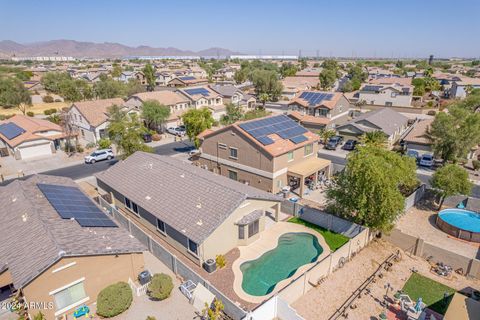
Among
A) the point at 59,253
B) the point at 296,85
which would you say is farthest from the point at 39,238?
the point at 296,85

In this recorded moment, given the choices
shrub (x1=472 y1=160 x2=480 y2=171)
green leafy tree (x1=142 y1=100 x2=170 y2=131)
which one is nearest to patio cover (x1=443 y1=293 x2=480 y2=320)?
shrub (x1=472 y1=160 x2=480 y2=171)

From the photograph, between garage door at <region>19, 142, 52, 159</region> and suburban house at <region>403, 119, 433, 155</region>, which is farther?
garage door at <region>19, 142, 52, 159</region>

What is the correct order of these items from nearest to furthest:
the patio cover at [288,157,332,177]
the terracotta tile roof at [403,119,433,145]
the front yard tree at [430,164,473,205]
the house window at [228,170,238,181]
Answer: the front yard tree at [430,164,473,205]
the patio cover at [288,157,332,177]
the house window at [228,170,238,181]
the terracotta tile roof at [403,119,433,145]

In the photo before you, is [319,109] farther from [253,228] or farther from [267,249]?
[267,249]

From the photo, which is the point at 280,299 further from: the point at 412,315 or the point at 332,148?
the point at 332,148

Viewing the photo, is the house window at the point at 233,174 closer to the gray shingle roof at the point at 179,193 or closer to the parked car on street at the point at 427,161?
the gray shingle roof at the point at 179,193

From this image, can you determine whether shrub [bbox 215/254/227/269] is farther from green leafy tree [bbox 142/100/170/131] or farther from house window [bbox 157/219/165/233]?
green leafy tree [bbox 142/100/170/131]
